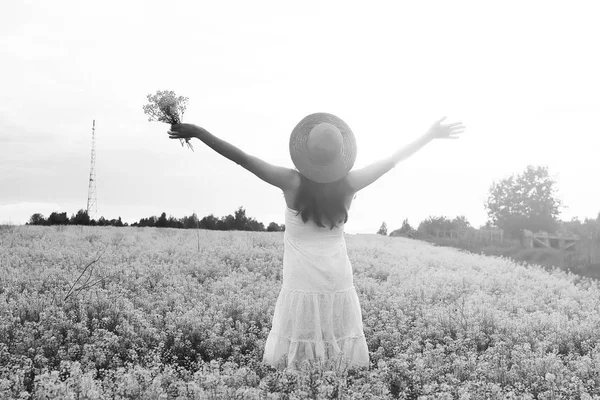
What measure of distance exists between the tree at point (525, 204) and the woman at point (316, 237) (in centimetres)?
4262

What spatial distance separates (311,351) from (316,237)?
138 cm

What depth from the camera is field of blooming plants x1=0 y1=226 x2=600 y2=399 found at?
5852mm

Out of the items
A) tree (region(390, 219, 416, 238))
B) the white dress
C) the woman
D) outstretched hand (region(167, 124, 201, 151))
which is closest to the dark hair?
the woman

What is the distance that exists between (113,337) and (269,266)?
8.02 meters

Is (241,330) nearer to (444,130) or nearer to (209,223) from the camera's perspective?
(444,130)

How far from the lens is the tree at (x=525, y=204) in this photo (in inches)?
1842

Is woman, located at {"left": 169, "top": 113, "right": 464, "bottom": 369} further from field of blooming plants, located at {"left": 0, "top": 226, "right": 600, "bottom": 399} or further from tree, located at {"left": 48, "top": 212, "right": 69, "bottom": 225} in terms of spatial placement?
tree, located at {"left": 48, "top": 212, "right": 69, "bottom": 225}

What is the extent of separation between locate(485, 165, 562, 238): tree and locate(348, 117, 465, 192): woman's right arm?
41.6 meters

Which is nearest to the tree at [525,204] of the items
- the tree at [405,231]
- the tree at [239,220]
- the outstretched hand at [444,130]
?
the tree at [405,231]

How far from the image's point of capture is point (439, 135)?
7.30 m

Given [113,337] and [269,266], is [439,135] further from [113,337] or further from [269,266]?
[269,266]

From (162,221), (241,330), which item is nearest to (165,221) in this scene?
(162,221)

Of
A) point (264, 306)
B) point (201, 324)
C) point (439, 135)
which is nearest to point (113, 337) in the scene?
point (201, 324)

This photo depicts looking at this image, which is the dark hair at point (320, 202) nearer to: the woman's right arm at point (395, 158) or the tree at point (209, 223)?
the woman's right arm at point (395, 158)
